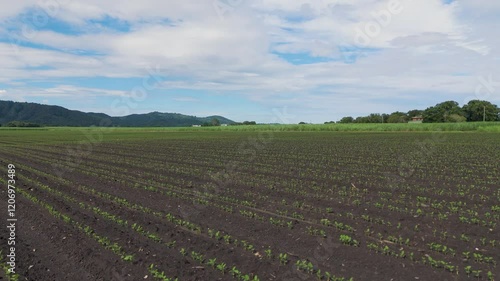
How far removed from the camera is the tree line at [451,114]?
107 m

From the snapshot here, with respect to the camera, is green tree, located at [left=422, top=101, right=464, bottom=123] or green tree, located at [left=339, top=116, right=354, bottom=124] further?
green tree, located at [left=339, top=116, right=354, bottom=124]

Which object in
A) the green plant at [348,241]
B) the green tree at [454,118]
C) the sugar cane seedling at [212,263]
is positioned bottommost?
the sugar cane seedling at [212,263]

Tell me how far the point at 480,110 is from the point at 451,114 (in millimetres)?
7323

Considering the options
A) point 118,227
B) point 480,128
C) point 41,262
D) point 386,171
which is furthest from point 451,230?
point 480,128

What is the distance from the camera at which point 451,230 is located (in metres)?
8.01

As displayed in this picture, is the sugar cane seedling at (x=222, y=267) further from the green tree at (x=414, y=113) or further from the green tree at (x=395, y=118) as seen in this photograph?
the green tree at (x=414, y=113)

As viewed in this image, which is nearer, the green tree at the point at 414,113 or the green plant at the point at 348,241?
the green plant at the point at 348,241

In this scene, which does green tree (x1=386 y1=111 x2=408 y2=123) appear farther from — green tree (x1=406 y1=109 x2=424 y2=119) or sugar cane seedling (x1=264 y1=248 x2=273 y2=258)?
sugar cane seedling (x1=264 y1=248 x2=273 y2=258)

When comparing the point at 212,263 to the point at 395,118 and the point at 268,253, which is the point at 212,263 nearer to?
the point at 268,253

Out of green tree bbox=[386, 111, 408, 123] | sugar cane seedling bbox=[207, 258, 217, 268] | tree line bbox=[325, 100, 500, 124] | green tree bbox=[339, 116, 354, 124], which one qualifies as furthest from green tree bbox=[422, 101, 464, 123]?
sugar cane seedling bbox=[207, 258, 217, 268]

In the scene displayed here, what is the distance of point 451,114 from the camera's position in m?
113

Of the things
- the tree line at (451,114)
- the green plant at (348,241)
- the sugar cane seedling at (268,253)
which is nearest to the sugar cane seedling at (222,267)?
the sugar cane seedling at (268,253)

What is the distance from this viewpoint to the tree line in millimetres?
106938

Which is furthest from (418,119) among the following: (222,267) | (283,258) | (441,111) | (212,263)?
(222,267)
